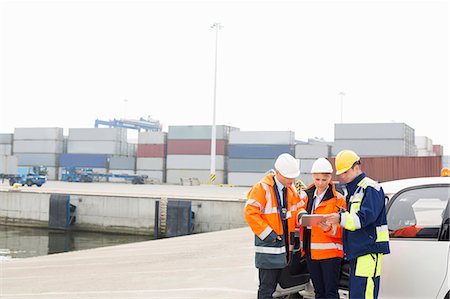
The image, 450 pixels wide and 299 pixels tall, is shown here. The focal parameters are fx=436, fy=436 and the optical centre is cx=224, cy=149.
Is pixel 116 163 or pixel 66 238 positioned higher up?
pixel 116 163

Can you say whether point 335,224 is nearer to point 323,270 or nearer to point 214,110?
point 323,270

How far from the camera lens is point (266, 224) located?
4027 mm

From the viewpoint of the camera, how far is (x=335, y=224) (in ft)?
12.8

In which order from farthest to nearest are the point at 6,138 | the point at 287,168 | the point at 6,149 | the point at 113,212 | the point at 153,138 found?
1. the point at 6,138
2. the point at 6,149
3. the point at 153,138
4. the point at 113,212
5. the point at 287,168

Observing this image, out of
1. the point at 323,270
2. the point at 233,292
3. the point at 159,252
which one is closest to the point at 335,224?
the point at 323,270

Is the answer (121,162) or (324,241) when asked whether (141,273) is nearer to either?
(324,241)

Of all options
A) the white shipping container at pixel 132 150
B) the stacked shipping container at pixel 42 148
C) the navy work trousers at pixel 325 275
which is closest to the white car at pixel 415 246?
the navy work trousers at pixel 325 275

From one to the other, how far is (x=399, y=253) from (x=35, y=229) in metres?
25.7

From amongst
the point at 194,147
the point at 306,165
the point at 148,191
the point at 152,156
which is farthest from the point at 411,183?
the point at 152,156

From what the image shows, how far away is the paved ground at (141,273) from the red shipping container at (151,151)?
4486 cm

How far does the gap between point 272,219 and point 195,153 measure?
4935 cm

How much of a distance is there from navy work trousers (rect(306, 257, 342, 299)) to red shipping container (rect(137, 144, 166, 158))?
52.0 m

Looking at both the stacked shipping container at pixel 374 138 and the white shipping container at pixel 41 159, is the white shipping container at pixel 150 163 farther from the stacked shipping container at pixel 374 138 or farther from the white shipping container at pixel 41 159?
the stacked shipping container at pixel 374 138

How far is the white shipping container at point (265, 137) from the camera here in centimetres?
4948
